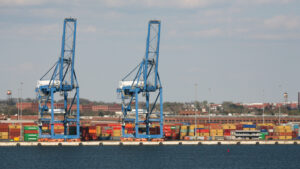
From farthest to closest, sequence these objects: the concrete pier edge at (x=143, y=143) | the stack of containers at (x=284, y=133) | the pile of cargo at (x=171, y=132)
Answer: the pile of cargo at (x=171, y=132) → the stack of containers at (x=284, y=133) → the concrete pier edge at (x=143, y=143)

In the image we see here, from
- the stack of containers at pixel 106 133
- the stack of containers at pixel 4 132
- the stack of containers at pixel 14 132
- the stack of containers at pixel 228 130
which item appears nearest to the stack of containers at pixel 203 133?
the stack of containers at pixel 228 130

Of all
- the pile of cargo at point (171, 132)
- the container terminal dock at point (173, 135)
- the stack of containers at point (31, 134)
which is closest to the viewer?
the container terminal dock at point (173, 135)

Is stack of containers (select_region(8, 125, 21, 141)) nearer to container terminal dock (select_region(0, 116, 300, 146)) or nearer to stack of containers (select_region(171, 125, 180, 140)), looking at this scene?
container terminal dock (select_region(0, 116, 300, 146))

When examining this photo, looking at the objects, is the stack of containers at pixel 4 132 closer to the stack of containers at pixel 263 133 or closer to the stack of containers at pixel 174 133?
the stack of containers at pixel 174 133

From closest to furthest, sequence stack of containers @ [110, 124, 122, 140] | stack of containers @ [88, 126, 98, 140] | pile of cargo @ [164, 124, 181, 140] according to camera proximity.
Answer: stack of containers @ [88, 126, 98, 140] < pile of cargo @ [164, 124, 181, 140] < stack of containers @ [110, 124, 122, 140]

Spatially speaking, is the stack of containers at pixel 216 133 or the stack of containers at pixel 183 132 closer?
the stack of containers at pixel 216 133
